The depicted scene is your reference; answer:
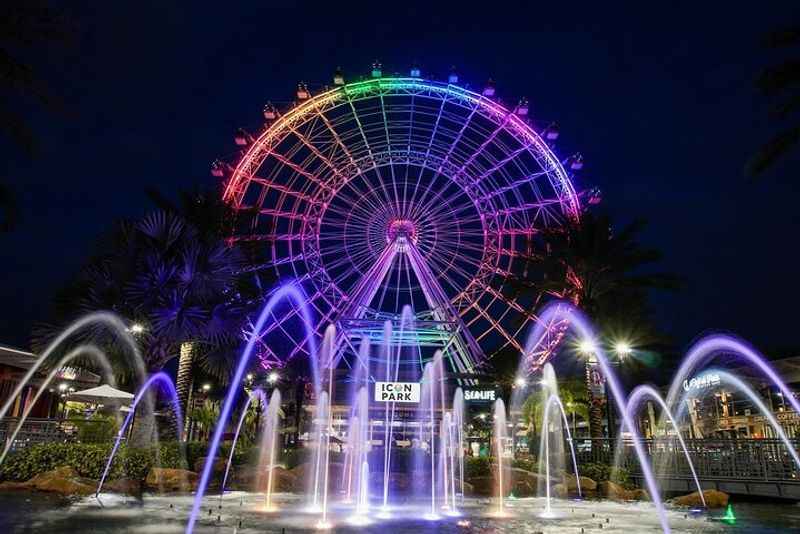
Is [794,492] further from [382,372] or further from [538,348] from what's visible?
[382,372]

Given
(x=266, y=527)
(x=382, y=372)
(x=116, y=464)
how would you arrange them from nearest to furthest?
(x=266, y=527) < (x=116, y=464) < (x=382, y=372)

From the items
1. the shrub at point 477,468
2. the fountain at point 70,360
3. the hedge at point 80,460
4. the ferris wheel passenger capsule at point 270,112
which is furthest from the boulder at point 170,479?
the ferris wheel passenger capsule at point 270,112

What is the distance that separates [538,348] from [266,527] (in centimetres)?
2272

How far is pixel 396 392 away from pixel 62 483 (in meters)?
16.8

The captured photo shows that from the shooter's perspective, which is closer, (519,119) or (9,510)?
(9,510)

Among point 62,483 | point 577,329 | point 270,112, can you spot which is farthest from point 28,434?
point 577,329

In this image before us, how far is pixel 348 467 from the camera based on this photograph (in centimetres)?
2109

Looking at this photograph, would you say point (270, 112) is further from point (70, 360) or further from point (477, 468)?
point (477, 468)

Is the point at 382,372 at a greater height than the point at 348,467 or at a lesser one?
greater

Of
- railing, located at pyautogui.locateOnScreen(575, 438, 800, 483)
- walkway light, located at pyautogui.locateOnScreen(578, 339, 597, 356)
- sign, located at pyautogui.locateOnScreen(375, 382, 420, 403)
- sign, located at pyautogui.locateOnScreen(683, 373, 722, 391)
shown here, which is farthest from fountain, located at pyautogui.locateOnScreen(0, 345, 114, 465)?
sign, located at pyautogui.locateOnScreen(683, 373, 722, 391)

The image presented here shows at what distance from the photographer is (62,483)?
1308 centimetres

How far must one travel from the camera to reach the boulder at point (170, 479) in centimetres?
1550

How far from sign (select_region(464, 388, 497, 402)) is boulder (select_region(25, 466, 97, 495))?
2175 cm

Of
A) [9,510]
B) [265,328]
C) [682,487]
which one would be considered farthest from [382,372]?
[9,510]
